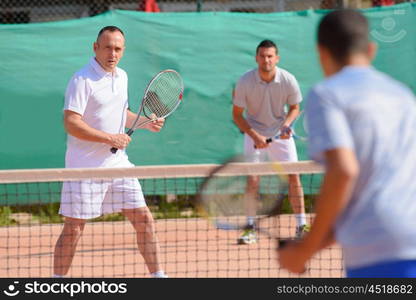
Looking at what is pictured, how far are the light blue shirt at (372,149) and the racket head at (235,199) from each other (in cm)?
87

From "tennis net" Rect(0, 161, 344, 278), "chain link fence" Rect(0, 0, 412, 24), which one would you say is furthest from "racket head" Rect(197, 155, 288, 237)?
"chain link fence" Rect(0, 0, 412, 24)

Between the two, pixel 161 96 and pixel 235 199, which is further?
pixel 161 96

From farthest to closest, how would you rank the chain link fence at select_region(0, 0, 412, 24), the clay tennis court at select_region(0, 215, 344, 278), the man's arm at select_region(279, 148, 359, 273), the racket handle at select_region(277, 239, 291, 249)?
the chain link fence at select_region(0, 0, 412, 24) → the clay tennis court at select_region(0, 215, 344, 278) → the racket handle at select_region(277, 239, 291, 249) → the man's arm at select_region(279, 148, 359, 273)

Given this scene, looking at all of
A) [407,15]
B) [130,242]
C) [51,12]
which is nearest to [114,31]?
[130,242]

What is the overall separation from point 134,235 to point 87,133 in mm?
2787

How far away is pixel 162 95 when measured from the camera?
6582 mm

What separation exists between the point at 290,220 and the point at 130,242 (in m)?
1.50

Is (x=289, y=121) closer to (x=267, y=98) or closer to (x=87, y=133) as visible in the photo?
(x=267, y=98)

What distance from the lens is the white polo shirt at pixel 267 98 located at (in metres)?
7.74

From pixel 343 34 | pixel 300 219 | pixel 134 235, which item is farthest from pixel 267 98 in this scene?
pixel 343 34

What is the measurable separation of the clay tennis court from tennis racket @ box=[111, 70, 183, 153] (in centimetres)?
90

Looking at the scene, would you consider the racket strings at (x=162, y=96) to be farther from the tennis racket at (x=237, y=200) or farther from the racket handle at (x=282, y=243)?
the racket handle at (x=282, y=243)

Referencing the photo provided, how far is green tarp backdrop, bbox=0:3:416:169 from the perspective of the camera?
877 cm

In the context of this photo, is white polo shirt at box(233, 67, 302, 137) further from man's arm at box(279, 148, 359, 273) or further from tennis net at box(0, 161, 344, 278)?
man's arm at box(279, 148, 359, 273)
